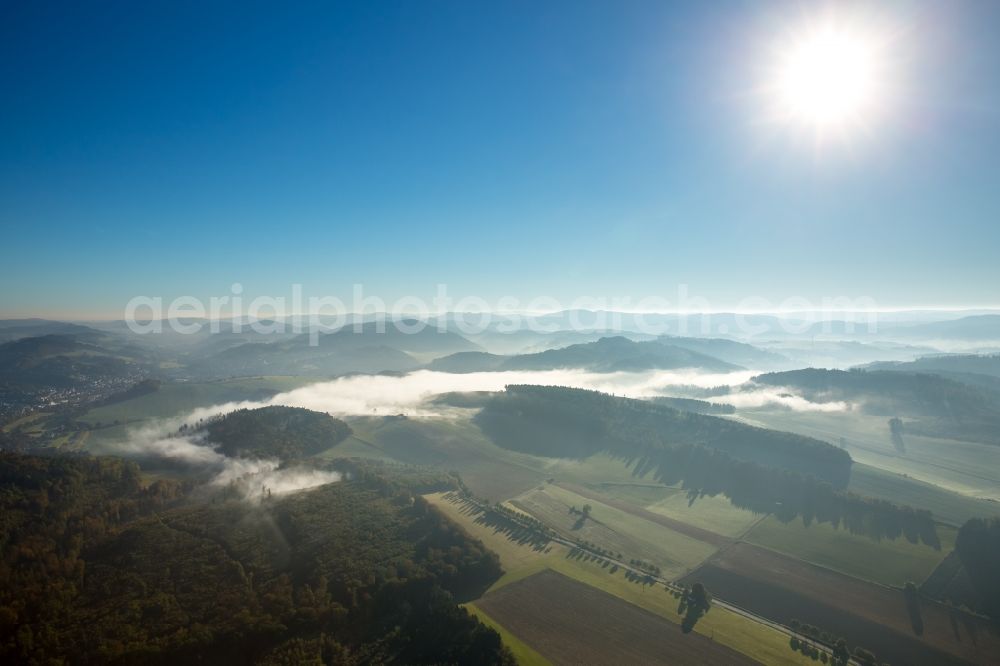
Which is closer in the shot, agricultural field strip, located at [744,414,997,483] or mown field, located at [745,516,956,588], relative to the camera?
mown field, located at [745,516,956,588]

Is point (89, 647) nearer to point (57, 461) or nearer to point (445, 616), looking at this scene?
point (445, 616)

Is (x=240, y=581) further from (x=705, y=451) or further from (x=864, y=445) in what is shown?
(x=864, y=445)

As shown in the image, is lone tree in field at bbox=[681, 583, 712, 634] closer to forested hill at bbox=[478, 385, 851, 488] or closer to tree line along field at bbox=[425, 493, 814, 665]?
tree line along field at bbox=[425, 493, 814, 665]

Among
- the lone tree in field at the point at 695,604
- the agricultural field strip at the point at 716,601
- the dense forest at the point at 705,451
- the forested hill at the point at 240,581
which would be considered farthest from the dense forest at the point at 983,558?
the forested hill at the point at 240,581

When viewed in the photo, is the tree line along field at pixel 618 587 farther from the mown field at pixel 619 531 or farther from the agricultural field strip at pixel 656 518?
the agricultural field strip at pixel 656 518

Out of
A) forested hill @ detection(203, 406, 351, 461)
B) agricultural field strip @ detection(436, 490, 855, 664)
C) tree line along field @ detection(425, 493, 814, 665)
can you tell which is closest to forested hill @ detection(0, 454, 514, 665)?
tree line along field @ detection(425, 493, 814, 665)
